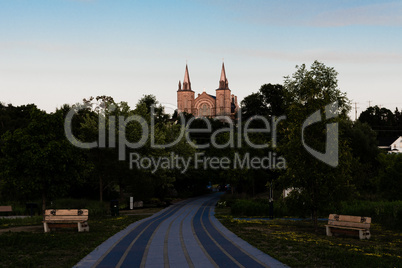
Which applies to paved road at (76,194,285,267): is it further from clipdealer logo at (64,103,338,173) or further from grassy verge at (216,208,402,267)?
clipdealer logo at (64,103,338,173)

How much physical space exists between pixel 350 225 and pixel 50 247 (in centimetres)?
1202

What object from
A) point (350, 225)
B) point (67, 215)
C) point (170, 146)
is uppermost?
point (170, 146)

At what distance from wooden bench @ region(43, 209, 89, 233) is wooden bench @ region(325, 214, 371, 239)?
443 inches

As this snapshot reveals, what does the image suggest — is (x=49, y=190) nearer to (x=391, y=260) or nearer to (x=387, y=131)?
(x=391, y=260)

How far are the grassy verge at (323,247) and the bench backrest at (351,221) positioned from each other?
23.7 inches

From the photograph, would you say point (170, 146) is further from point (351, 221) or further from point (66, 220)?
point (351, 221)

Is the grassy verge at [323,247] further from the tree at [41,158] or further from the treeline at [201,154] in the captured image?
the tree at [41,158]

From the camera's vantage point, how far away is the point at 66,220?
683 inches

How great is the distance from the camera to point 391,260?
1106 cm

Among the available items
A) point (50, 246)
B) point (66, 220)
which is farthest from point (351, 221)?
point (66, 220)

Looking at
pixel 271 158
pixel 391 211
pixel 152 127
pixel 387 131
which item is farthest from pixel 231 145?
pixel 387 131

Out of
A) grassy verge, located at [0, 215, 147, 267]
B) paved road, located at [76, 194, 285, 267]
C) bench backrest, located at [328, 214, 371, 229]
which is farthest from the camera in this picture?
bench backrest, located at [328, 214, 371, 229]

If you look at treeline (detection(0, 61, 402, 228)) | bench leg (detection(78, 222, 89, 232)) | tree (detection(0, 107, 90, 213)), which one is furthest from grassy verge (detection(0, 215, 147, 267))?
treeline (detection(0, 61, 402, 228))

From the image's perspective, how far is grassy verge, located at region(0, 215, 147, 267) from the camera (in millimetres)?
11031
